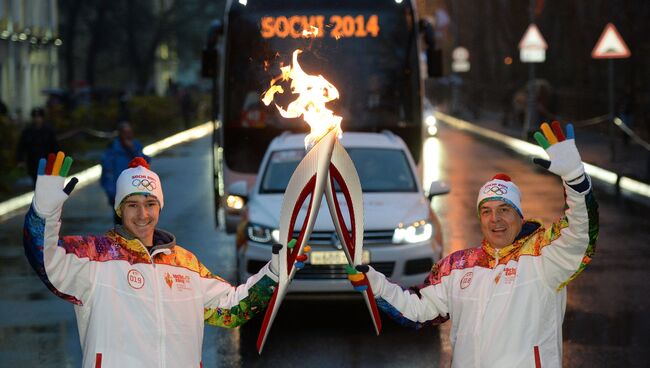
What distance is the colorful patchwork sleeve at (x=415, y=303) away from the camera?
5.34 metres

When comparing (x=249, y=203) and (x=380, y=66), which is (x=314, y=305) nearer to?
(x=249, y=203)

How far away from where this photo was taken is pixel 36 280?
13000 mm

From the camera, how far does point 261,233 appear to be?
1093cm

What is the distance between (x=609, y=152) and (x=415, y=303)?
2565cm

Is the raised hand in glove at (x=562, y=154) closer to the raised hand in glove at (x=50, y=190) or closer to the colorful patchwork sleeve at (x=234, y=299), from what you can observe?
the colorful patchwork sleeve at (x=234, y=299)

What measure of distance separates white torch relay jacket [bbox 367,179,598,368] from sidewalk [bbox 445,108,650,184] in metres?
17.5

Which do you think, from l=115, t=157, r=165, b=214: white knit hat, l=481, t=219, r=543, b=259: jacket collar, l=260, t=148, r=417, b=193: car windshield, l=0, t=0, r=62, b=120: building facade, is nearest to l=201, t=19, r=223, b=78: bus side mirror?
l=260, t=148, r=417, b=193: car windshield

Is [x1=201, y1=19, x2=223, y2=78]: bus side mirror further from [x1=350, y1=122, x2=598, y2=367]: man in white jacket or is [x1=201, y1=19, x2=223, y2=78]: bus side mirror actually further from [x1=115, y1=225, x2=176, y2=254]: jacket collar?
[x1=350, y1=122, x2=598, y2=367]: man in white jacket

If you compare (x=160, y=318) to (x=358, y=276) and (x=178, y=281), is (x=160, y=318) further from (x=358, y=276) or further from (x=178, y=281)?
(x=358, y=276)

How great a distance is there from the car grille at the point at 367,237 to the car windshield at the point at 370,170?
3.60 feet

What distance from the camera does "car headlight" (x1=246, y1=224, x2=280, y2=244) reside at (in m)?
10.9

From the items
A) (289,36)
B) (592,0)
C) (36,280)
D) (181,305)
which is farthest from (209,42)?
(592,0)

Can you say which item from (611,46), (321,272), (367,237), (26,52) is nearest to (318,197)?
(321,272)

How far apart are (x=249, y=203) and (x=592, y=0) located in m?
30.3
